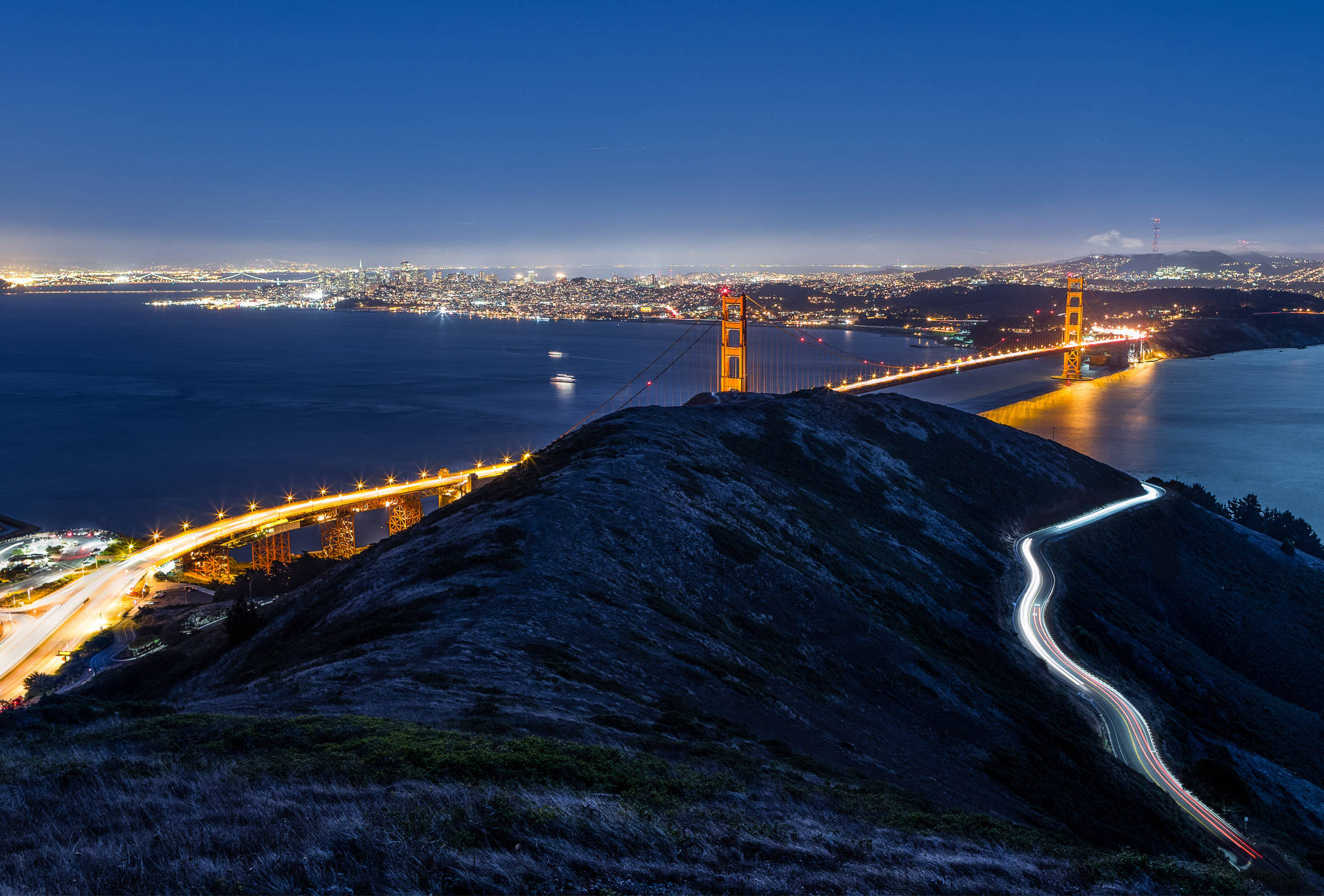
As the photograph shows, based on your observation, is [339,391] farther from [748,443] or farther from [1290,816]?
[1290,816]

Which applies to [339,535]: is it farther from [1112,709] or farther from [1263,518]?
[1263,518]

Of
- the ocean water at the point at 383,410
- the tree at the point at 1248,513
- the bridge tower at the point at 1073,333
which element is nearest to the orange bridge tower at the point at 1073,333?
the bridge tower at the point at 1073,333

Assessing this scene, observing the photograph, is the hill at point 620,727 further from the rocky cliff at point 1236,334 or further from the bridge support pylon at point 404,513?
the rocky cliff at point 1236,334

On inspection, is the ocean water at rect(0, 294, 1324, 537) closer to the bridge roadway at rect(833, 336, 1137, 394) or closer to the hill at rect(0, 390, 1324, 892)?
the bridge roadway at rect(833, 336, 1137, 394)

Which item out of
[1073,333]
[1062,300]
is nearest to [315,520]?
[1073,333]

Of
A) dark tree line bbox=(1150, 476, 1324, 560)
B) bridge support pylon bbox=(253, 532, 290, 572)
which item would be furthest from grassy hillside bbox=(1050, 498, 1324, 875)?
bridge support pylon bbox=(253, 532, 290, 572)

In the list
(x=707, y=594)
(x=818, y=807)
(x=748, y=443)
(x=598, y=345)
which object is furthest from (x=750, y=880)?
(x=598, y=345)
